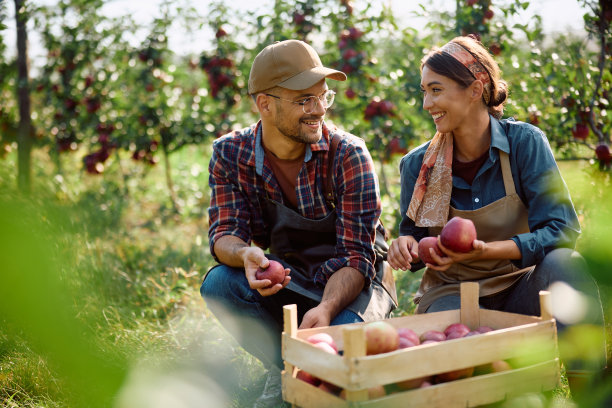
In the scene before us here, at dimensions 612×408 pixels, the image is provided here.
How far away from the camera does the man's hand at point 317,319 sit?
203cm

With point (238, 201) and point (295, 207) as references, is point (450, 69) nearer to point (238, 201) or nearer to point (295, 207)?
point (295, 207)

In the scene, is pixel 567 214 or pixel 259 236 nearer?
pixel 567 214

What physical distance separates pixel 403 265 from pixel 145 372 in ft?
5.80

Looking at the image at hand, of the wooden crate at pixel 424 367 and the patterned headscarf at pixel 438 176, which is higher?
the patterned headscarf at pixel 438 176

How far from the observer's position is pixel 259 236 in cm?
262

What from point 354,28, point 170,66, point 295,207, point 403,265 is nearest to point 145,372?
point 403,265

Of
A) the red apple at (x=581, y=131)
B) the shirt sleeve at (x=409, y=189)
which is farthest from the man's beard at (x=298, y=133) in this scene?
the red apple at (x=581, y=131)

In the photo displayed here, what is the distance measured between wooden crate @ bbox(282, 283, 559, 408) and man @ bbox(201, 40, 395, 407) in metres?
0.60

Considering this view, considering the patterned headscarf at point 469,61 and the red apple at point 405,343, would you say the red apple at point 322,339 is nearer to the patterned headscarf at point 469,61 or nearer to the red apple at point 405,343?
the red apple at point 405,343

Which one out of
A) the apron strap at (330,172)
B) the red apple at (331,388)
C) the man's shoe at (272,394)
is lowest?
the man's shoe at (272,394)

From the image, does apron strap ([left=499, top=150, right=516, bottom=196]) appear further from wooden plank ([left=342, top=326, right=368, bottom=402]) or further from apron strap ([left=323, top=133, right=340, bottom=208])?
wooden plank ([left=342, top=326, right=368, bottom=402])

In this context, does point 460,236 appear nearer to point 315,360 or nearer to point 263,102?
point 315,360

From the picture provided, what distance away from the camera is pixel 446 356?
1434 mm

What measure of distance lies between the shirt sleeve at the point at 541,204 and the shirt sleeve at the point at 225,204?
1.08m
